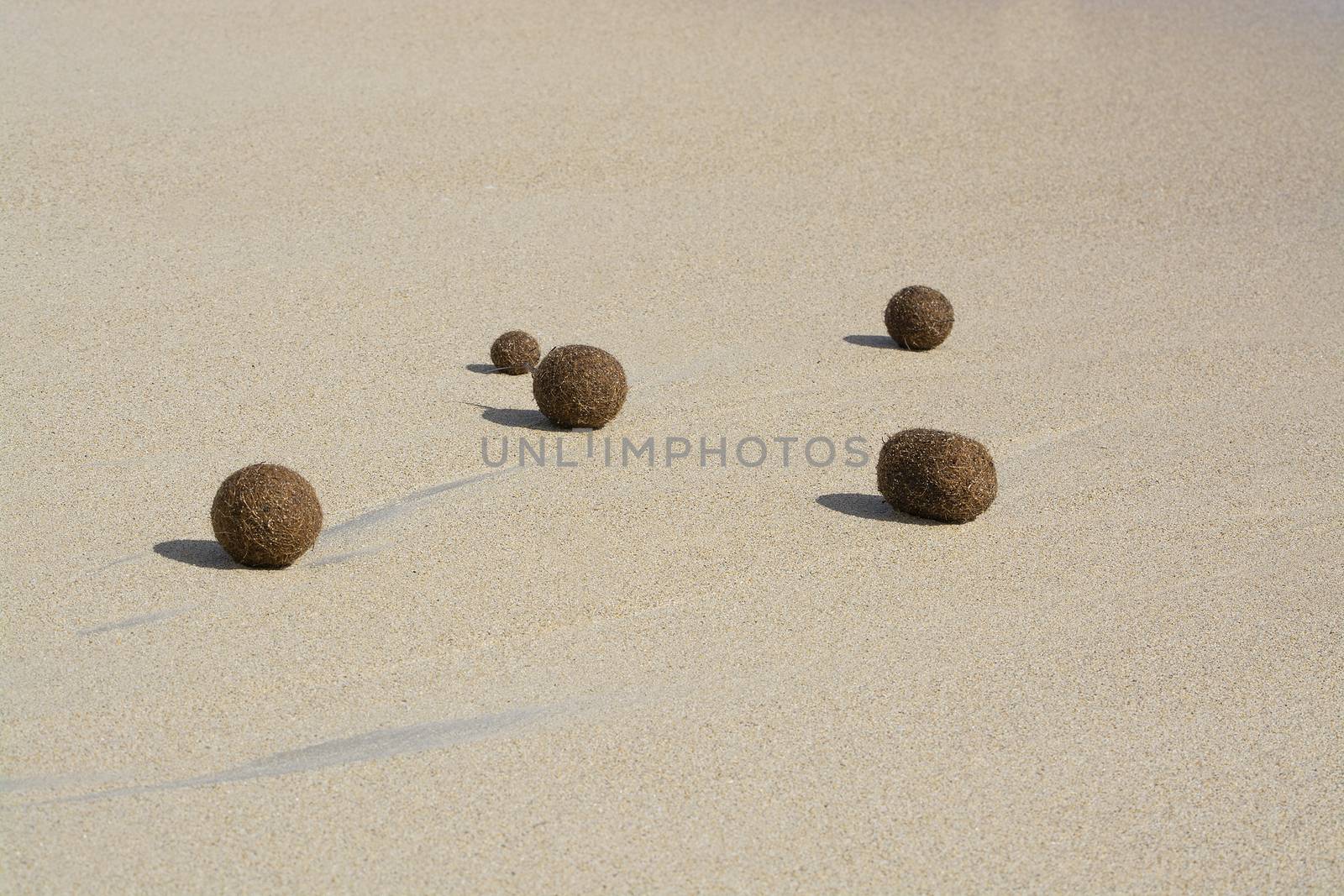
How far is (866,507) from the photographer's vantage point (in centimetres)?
861

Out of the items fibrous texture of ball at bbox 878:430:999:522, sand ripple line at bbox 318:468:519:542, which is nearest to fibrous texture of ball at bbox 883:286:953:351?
fibrous texture of ball at bbox 878:430:999:522

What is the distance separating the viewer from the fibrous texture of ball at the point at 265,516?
23.4ft

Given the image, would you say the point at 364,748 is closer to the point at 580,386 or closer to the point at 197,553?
the point at 197,553

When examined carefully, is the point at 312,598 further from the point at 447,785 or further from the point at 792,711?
the point at 792,711

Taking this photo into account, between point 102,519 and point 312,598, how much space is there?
5.63ft

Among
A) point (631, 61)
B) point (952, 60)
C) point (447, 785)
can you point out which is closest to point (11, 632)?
point (447, 785)

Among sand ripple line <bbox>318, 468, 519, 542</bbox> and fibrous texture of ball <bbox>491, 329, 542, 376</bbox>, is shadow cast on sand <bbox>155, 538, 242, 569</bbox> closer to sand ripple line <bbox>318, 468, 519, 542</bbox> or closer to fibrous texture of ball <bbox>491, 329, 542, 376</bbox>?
sand ripple line <bbox>318, 468, 519, 542</bbox>

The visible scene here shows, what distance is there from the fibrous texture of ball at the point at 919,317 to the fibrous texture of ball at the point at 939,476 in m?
3.13

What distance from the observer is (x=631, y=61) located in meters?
19.0

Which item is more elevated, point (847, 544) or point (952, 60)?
point (952, 60)

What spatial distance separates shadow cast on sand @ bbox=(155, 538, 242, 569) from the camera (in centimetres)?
745

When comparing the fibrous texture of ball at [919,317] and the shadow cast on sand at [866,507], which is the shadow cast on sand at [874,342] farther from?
the shadow cast on sand at [866,507]

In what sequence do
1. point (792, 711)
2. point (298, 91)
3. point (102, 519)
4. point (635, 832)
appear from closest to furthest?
point (635, 832) < point (792, 711) < point (102, 519) < point (298, 91)

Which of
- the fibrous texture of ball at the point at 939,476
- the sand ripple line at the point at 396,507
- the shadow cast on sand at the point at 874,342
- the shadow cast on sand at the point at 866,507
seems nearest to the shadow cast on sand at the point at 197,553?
the sand ripple line at the point at 396,507
